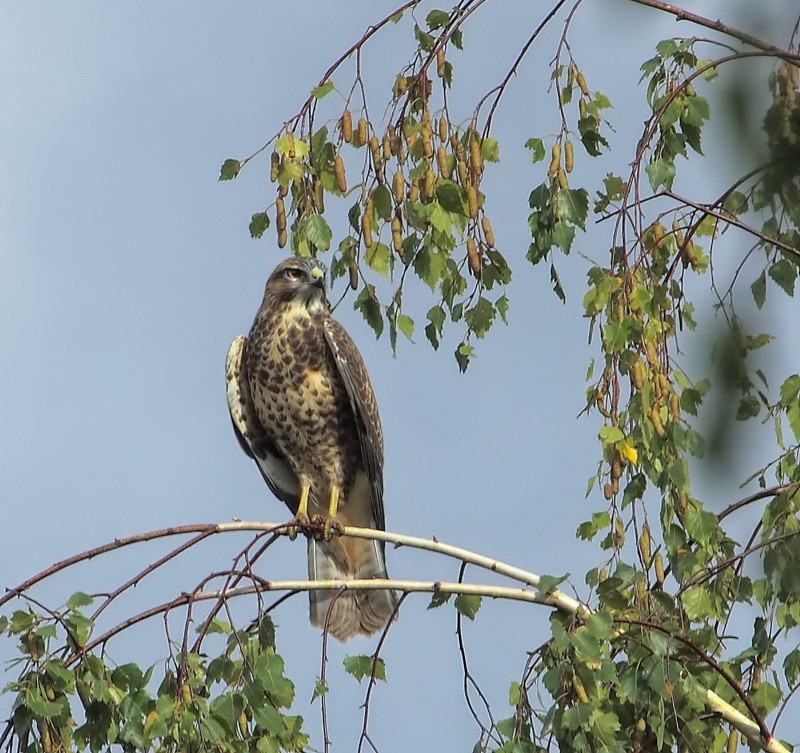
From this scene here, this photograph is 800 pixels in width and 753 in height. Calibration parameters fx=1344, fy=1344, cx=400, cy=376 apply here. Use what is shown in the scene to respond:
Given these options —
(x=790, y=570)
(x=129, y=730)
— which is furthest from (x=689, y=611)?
(x=790, y=570)

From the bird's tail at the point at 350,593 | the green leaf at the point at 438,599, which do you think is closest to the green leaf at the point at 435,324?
A: the green leaf at the point at 438,599

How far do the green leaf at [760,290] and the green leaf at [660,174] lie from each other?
3.82 feet

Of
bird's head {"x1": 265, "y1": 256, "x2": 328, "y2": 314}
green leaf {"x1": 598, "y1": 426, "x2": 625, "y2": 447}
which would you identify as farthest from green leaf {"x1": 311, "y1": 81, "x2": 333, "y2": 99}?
bird's head {"x1": 265, "y1": 256, "x2": 328, "y2": 314}

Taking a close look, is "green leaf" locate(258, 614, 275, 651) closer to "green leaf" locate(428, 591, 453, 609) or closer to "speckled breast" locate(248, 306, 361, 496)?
"green leaf" locate(428, 591, 453, 609)

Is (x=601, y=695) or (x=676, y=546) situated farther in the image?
(x=676, y=546)

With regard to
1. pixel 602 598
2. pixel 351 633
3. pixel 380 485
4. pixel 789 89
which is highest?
pixel 380 485

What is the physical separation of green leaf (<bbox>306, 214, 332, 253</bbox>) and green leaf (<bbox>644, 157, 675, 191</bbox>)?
2.74 ft

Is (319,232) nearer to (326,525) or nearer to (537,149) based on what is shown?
(537,149)

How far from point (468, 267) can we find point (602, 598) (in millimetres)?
1041

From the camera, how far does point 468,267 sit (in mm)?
3699

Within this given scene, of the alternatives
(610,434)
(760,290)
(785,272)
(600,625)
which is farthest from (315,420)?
(760,290)

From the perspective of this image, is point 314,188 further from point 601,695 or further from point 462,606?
point 601,695

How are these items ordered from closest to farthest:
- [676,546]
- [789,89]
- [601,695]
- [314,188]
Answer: [789,89]
[601,695]
[676,546]
[314,188]

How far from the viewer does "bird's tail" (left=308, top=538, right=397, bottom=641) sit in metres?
5.54
